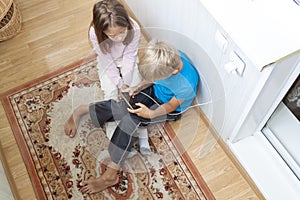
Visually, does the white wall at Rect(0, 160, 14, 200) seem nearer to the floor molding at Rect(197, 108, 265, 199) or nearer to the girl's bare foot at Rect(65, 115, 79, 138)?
the girl's bare foot at Rect(65, 115, 79, 138)

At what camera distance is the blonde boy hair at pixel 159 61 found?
1.18 meters

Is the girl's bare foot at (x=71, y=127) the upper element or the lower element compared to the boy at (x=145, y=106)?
upper

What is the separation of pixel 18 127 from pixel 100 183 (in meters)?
0.41

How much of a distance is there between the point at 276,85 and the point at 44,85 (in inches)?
36.9

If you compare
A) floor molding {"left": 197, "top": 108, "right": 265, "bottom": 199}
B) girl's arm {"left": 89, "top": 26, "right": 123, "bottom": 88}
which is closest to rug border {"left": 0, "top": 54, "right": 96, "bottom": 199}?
girl's arm {"left": 89, "top": 26, "right": 123, "bottom": 88}

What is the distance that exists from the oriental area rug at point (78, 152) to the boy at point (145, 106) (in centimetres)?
3

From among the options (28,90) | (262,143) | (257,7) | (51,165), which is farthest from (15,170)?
(257,7)

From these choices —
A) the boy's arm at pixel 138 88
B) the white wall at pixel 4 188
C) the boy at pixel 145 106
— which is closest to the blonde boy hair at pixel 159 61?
the boy at pixel 145 106

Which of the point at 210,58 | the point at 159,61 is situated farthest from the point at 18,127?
the point at 210,58

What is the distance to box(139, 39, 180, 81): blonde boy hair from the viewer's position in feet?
3.88

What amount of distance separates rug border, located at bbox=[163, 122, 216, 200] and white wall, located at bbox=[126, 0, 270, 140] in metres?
0.15

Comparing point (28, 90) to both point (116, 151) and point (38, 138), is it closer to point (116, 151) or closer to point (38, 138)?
point (38, 138)

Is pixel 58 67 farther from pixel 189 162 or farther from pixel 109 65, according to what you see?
pixel 189 162

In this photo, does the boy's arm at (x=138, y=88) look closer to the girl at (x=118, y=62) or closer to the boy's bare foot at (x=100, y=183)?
the girl at (x=118, y=62)
